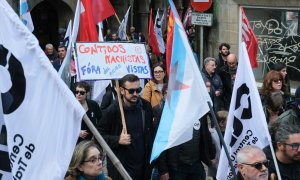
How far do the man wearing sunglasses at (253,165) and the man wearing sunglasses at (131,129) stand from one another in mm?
1850

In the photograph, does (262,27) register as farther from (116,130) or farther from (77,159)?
(77,159)

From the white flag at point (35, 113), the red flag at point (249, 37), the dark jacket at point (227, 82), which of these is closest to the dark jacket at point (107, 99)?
the dark jacket at point (227, 82)

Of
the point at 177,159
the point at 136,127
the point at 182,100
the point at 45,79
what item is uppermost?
the point at 45,79

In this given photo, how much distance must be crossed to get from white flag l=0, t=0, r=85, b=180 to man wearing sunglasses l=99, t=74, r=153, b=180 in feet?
7.16

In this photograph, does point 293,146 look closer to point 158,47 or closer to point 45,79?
point 45,79

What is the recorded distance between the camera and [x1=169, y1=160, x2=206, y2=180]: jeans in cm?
614

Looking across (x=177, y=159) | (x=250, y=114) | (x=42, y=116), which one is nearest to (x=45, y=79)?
(x=42, y=116)

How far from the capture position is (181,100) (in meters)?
4.95

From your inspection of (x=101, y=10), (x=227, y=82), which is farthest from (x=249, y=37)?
(x=101, y=10)

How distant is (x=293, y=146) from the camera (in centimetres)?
435

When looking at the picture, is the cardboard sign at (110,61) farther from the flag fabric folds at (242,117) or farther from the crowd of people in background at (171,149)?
the flag fabric folds at (242,117)

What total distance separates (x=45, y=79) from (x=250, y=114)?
2051 millimetres

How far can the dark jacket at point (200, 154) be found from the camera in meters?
6.06

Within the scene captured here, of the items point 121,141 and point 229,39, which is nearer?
point 121,141
